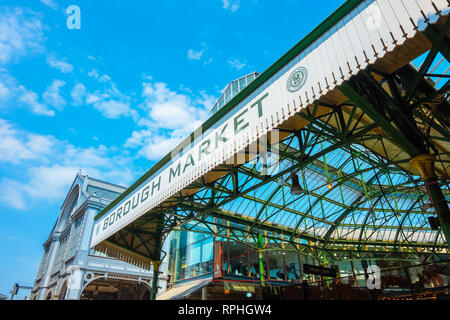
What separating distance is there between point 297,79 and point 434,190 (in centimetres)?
443

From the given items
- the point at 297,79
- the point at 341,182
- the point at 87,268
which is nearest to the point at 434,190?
the point at 297,79

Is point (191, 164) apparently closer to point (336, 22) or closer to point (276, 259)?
point (336, 22)

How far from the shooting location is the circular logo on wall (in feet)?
20.1

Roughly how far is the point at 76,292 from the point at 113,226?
61.1 ft

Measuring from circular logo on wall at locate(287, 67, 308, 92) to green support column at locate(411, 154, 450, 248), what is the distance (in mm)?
4028

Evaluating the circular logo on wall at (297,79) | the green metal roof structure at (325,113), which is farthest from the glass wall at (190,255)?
the circular logo on wall at (297,79)

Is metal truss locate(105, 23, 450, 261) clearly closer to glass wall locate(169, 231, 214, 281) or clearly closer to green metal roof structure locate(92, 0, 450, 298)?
green metal roof structure locate(92, 0, 450, 298)

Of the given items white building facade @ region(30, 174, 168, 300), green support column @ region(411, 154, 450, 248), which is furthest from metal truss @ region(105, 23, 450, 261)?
white building facade @ region(30, 174, 168, 300)

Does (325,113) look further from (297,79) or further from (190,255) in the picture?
(190,255)

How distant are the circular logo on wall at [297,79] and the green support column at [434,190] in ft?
13.2

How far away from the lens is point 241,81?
1730 centimetres

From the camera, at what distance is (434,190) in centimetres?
704
